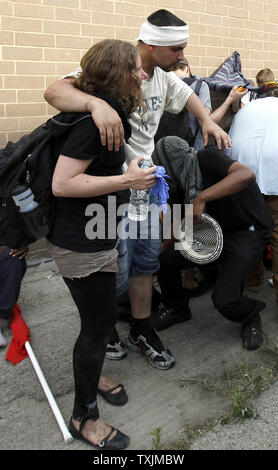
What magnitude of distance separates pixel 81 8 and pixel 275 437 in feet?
12.2

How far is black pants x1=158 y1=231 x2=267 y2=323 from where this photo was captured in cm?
316

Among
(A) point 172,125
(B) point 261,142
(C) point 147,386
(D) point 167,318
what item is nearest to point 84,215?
(C) point 147,386

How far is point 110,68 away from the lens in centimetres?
196

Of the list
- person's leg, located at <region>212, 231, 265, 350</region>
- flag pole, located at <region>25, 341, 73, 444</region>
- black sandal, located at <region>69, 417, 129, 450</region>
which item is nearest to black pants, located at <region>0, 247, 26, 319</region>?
flag pole, located at <region>25, 341, 73, 444</region>

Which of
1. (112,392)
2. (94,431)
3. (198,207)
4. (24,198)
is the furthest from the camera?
(198,207)

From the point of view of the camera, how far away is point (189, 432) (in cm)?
246

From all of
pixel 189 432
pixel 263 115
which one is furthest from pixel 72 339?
pixel 263 115

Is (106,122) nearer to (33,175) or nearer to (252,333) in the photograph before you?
(33,175)

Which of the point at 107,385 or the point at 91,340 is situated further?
the point at 107,385

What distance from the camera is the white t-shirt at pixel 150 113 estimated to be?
2865 millimetres

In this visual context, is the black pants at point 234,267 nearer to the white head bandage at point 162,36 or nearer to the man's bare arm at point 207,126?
the man's bare arm at point 207,126

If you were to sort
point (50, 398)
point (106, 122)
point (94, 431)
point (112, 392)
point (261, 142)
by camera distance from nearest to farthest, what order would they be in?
point (106, 122)
point (94, 431)
point (50, 398)
point (112, 392)
point (261, 142)

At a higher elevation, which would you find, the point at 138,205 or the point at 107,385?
the point at 138,205

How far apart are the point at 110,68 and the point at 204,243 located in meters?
1.52
